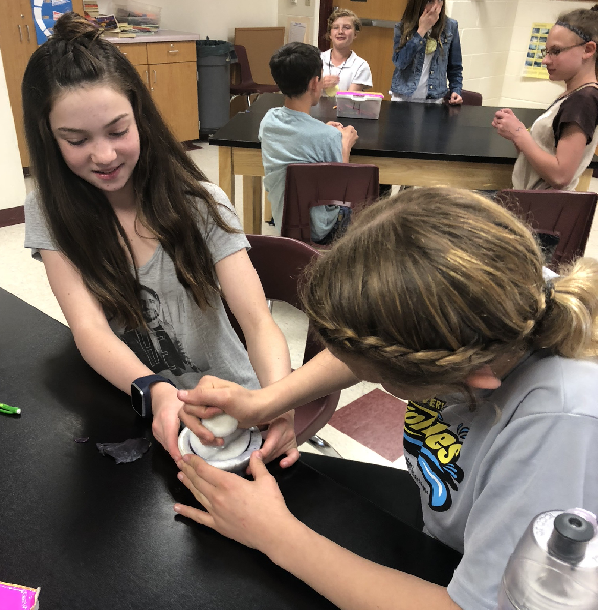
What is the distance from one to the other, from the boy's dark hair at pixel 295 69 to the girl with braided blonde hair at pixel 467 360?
5.77ft

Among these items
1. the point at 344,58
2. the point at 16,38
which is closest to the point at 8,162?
the point at 16,38

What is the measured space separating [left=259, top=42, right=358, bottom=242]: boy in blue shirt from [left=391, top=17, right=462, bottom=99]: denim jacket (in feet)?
4.73

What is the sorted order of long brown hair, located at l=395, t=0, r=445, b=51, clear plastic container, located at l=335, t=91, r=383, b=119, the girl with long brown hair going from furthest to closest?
long brown hair, located at l=395, t=0, r=445, b=51
clear plastic container, located at l=335, t=91, r=383, b=119
the girl with long brown hair

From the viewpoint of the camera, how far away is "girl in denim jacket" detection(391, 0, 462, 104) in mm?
3341

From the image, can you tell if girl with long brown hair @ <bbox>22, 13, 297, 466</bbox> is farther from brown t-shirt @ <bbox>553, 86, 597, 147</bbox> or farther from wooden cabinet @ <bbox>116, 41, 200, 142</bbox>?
wooden cabinet @ <bbox>116, 41, 200, 142</bbox>

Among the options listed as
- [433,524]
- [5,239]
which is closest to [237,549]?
[433,524]

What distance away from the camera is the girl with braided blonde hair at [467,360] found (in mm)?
516

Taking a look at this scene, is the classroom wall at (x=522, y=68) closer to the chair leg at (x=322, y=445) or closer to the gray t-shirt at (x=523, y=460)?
the chair leg at (x=322, y=445)

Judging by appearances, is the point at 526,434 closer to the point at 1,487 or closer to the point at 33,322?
the point at 1,487

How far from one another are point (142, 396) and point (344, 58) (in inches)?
133

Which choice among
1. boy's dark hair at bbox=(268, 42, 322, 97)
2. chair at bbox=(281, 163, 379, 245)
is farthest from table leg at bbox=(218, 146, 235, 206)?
chair at bbox=(281, 163, 379, 245)

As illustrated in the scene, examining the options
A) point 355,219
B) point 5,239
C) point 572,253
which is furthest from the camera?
point 5,239

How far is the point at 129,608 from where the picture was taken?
570 mm

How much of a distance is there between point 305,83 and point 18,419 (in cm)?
181
